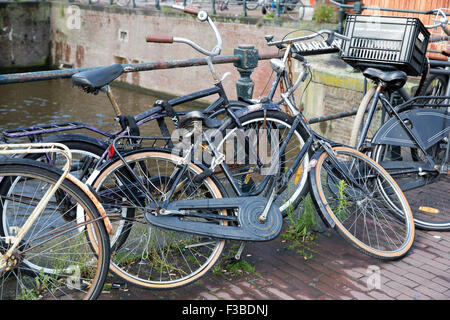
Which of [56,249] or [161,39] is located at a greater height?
[161,39]

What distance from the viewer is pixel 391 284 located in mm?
3066

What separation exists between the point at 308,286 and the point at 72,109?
12459 millimetres

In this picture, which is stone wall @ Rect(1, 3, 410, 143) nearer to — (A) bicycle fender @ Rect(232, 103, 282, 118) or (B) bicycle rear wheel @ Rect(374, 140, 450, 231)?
(B) bicycle rear wheel @ Rect(374, 140, 450, 231)

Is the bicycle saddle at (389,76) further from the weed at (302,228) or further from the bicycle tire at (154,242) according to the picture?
the bicycle tire at (154,242)

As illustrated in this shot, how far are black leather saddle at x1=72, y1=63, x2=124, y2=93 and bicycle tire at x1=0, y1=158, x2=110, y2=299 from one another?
0.56 metres

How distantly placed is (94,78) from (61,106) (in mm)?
12459

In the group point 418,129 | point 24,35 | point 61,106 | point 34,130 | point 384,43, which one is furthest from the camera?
point 24,35

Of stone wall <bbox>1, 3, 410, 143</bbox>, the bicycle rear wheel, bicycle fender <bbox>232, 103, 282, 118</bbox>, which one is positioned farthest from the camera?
stone wall <bbox>1, 3, 410, 143</bbox>

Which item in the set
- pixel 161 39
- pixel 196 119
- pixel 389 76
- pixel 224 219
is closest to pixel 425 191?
pixel 389 76

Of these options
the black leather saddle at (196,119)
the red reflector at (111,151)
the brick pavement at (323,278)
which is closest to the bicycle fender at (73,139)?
the red reflector at (111,151)

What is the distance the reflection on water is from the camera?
13320 mm

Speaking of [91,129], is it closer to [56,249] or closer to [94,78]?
[94,78]

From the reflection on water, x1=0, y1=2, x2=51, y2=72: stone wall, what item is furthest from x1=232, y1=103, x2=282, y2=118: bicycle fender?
x1=0, y1=2, x2=51, y2=72: stone wall

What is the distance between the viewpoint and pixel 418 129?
13.5 feet
